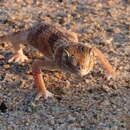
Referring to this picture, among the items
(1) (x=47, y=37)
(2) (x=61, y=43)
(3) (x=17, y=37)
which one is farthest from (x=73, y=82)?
(3) (x=17, y=37)

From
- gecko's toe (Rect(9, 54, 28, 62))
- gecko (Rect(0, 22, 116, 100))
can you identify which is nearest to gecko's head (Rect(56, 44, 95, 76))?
gecko (Rect(0, 22, 116, 100))

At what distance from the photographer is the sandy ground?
5176 millimetres

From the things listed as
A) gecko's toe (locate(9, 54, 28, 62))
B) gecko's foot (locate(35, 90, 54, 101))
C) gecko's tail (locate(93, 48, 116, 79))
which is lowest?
gecko's foot (locate(35, 90, 54, 101))

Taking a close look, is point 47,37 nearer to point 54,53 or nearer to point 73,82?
point 54,53

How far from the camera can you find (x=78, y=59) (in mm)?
4996

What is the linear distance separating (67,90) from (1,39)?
1837mm

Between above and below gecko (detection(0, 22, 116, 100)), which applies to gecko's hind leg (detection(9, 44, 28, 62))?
below

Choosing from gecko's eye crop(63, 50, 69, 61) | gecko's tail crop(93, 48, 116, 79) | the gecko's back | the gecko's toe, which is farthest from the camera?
the gecko's toe

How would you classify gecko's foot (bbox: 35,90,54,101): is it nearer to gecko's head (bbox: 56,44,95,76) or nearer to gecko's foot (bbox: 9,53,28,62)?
gecko's head (bbox: 56,44,95,76)

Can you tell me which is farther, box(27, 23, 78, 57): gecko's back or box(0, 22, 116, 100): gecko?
box(27, 23, 78, 57): gecko's back

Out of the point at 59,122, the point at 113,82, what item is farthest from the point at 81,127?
the point at 113,82

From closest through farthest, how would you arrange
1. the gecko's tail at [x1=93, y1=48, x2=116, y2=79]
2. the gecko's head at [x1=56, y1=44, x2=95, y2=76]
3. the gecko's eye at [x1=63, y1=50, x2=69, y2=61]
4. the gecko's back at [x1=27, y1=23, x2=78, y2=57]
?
1. the gecko's head at [x1=56, y1=44, x2=95, y2=76]
2. the gecko's eye at [x1=63, y1=50, x2=69, y2=61]
3. the gecko's tail at [x1=93, y1=48, x2=116, y2=79]
4. the gecko's back at [x1=27, y1=23, x2=78, y2=57]

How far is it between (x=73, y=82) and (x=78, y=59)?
3.37ft

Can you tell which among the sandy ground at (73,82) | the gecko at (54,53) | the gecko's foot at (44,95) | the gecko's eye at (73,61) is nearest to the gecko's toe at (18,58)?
the gecko at (54,53)
